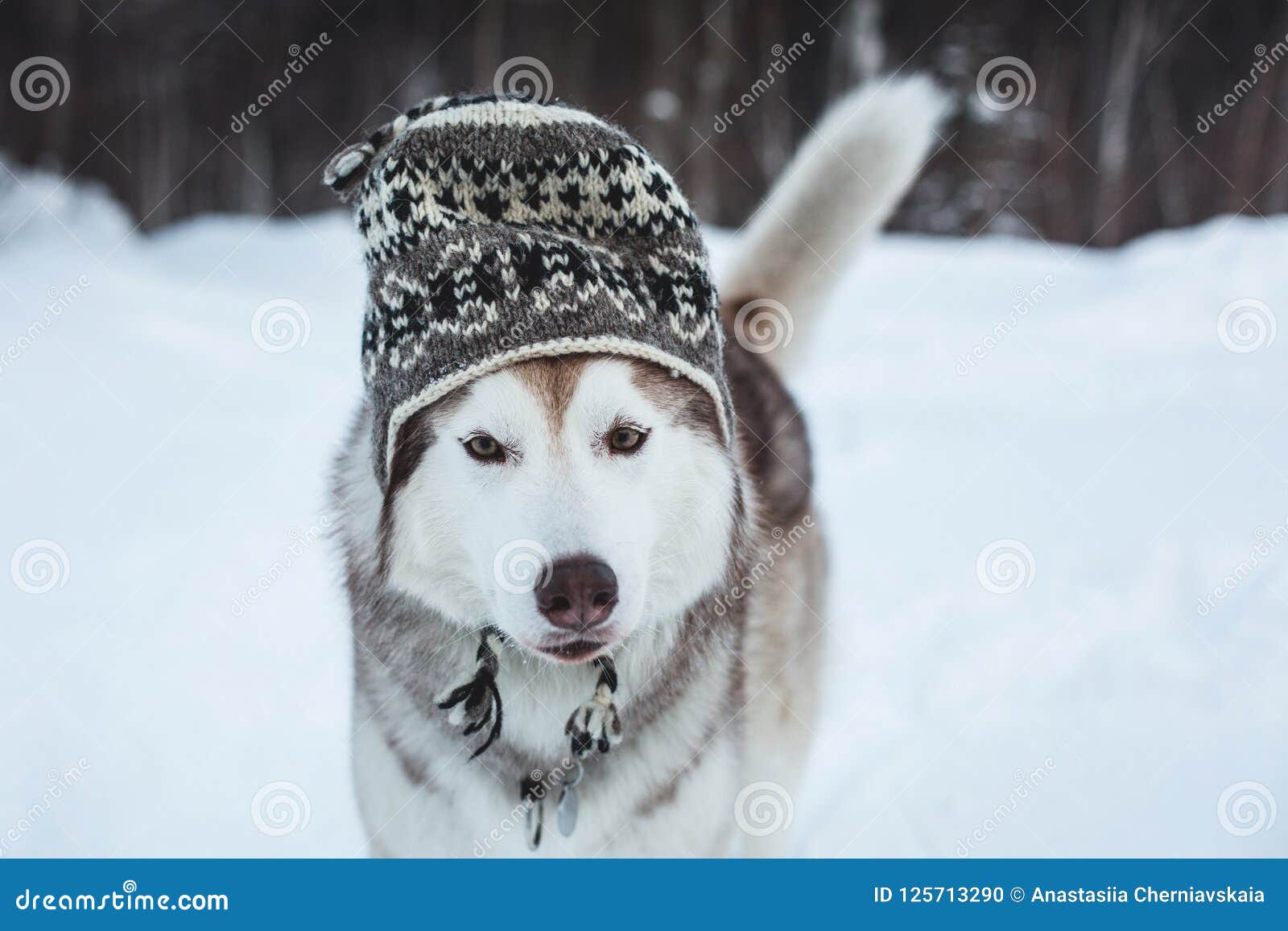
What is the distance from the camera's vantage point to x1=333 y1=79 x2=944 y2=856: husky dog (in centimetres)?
130

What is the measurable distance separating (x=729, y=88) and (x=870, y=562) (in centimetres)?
382

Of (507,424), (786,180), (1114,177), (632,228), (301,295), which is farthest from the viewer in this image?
(1114,177)

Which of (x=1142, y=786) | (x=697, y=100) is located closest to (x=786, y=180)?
(x=1142, y=786)

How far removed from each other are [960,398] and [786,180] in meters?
2.61

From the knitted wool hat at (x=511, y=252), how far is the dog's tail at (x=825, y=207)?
2.38ft

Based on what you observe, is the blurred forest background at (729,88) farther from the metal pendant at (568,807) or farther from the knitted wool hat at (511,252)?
the metal pendant at (568,807)

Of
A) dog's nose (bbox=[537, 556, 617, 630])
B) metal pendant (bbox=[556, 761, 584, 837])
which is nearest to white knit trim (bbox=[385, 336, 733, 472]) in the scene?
dog's nose (bbox=[537, 556, 617, 630])

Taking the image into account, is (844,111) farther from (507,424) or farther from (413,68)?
(413,68)

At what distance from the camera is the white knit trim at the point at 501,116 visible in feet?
4.54

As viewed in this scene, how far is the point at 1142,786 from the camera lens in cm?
221

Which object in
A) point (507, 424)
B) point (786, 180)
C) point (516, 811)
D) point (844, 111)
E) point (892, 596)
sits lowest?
point (516, 811)

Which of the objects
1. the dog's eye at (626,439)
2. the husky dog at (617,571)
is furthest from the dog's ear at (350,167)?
the dog's eye at (626,439)

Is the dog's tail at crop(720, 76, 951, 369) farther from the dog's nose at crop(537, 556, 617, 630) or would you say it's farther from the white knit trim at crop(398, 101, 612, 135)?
the dog's nose at crop(537, 556, 617, 630)

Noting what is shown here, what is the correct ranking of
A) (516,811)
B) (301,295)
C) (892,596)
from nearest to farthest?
(516,811), (892,596), (301,295)
